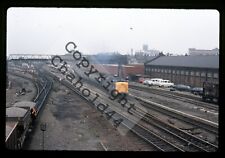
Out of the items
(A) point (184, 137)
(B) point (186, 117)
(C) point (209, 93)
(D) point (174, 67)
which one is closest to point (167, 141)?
(A) point (184, 137)

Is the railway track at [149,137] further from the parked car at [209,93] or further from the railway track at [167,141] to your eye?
the parked car at [209,93]

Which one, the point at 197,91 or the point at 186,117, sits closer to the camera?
the point at 186,117

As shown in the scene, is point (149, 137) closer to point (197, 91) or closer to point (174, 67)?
point (174, 67)

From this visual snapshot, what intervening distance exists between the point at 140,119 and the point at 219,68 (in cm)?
776

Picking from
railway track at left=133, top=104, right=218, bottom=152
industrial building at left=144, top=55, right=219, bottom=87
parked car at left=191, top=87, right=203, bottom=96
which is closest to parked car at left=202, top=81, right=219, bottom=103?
parked car at left=191, top=87, right=203, bottom=96

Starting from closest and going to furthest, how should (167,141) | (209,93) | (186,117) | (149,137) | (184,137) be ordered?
(167,141), (149,137), (184,137), (186,117), (209,93)

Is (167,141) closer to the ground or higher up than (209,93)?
closer to the ground

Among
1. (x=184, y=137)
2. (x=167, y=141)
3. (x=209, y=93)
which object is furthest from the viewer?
(x=209, y=93)

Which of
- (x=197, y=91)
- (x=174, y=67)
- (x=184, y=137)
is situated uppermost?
(x=174, y=67)

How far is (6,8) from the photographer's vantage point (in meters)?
2.33

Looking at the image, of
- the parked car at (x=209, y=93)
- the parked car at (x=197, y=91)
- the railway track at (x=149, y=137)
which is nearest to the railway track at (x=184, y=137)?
the railway track at (x=149, y=137)

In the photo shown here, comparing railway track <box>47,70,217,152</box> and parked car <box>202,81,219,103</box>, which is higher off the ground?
parked car <box>202,81,219,103</box>

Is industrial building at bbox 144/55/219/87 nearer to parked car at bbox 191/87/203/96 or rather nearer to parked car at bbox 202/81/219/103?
parked car at bbox 202/81/219/103
